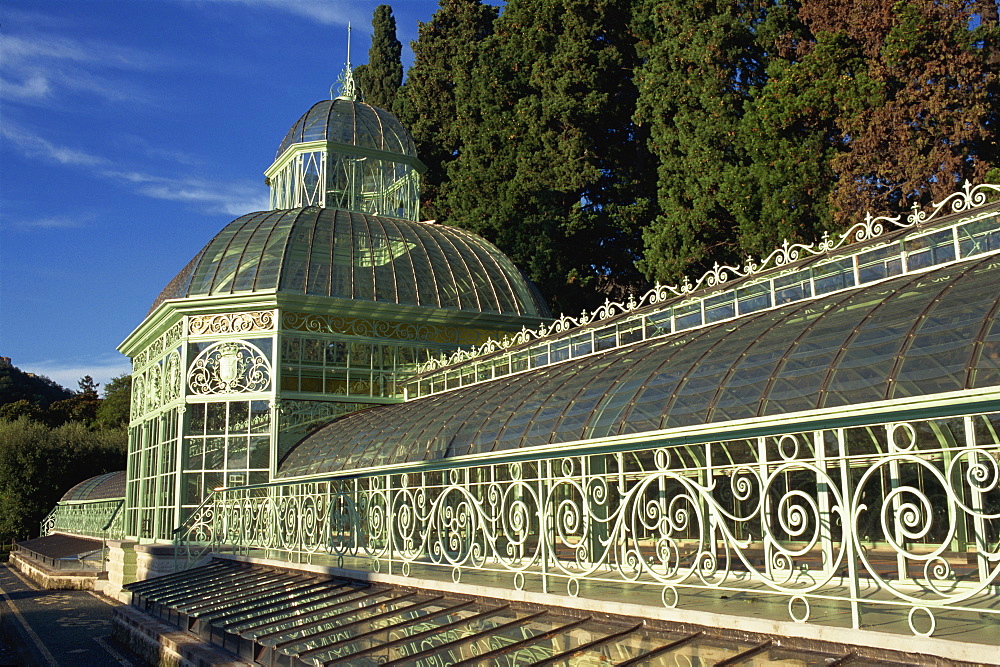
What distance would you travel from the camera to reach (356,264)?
1962cm

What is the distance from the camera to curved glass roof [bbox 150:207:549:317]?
18688 mm

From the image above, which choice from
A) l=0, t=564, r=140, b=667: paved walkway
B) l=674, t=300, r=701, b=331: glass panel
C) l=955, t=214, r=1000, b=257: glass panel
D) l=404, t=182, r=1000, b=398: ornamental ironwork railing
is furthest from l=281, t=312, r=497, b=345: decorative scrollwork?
l=955, t=214, r=1000, b=257: glass panel

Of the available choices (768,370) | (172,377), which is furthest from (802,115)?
(172,377)

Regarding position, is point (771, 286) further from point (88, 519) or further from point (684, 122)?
point (88, 519)

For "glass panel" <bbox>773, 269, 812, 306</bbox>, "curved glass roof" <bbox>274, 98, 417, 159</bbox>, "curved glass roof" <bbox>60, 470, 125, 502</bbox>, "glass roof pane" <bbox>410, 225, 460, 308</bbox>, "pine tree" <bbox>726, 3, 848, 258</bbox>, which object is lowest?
"curved glass roof" <bbox>60, 470, 125, 502</bbox>

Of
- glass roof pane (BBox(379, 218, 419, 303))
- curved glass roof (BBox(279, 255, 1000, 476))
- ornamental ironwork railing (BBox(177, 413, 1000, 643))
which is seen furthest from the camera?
→ glass roof pane (BBox(379, 218, 419, 303))

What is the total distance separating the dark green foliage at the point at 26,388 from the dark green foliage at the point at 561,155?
45.9m

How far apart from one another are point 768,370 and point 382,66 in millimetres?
41124

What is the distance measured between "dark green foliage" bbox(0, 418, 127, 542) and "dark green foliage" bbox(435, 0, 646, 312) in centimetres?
1968

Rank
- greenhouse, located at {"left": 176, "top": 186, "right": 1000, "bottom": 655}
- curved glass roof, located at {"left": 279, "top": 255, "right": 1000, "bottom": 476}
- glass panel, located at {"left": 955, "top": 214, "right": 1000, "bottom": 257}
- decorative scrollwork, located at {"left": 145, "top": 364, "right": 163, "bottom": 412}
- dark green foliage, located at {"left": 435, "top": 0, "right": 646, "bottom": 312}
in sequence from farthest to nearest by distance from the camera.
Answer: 1. dark green foliage, located at {"left": 435, "top": 0, "right": 646, "bottom": 312}
2. decorative scrollwork, located at {"left": 145, "top": 364, "right": 163, "bottom": 412}
3. glass panel, located at {"left": 955, "top": 214, "right": 1000, "bottom": 257}
4. curved glass roof, located at {"left": 279, "top": 255, "right": 1000, "bottom": 476}
5. greenhouse, located at {"left": 176, "top": 186, "right": 1000, "bottom": 655}

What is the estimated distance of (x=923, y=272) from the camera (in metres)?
8.27

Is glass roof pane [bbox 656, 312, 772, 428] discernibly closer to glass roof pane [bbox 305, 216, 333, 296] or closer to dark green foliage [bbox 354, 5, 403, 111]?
glass roof pane [bbox 305, 216, 333, 296]

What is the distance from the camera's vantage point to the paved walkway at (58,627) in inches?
496

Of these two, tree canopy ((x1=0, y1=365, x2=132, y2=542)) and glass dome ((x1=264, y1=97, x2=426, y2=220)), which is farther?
tree canopy ((x1=0, y1=365, x2=132, y2=542))
